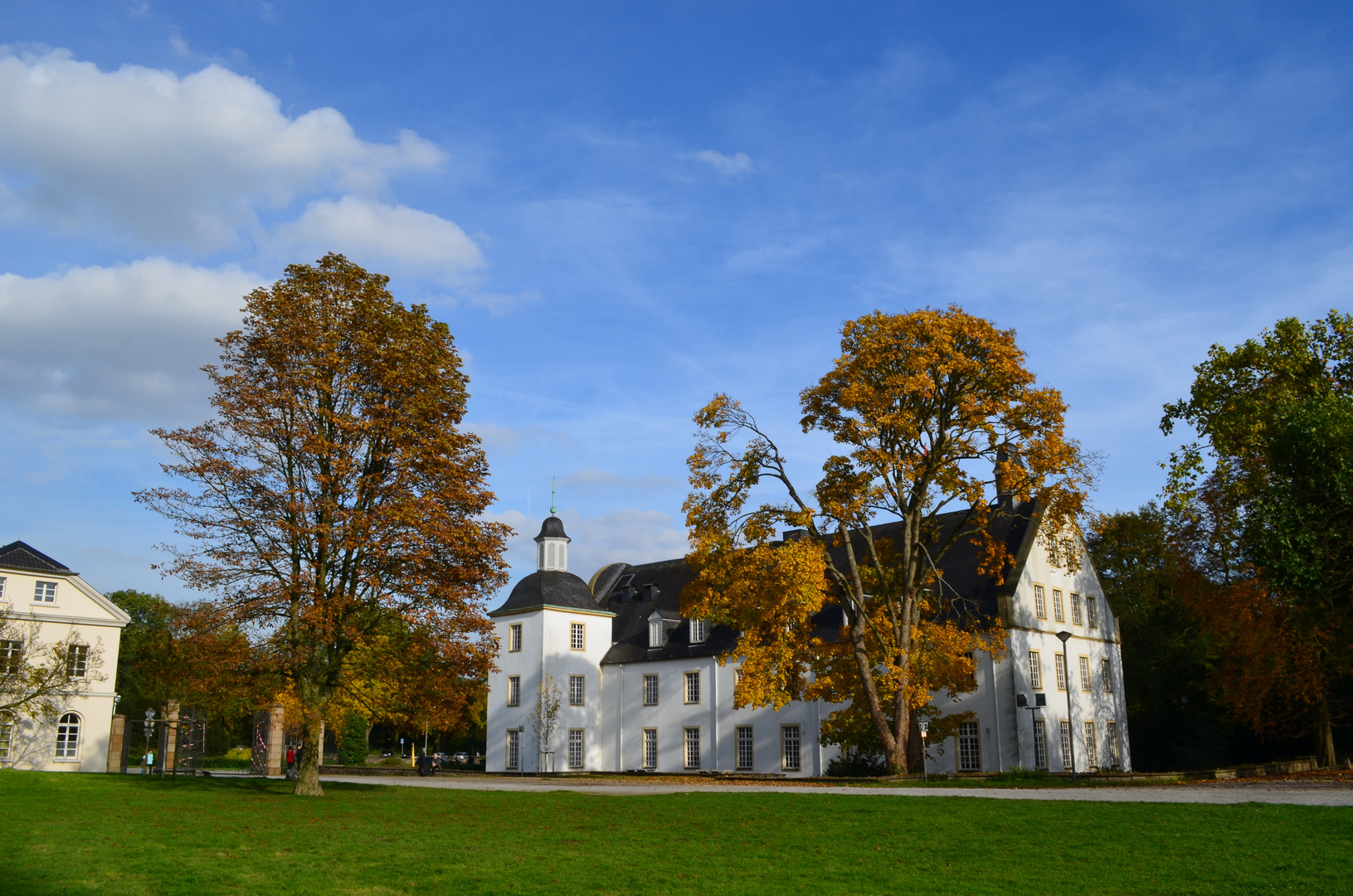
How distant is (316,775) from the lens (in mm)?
25594

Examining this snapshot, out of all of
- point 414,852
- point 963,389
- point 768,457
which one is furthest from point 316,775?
point 963,389

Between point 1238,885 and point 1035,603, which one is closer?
point 1238,885

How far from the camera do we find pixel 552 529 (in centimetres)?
5572

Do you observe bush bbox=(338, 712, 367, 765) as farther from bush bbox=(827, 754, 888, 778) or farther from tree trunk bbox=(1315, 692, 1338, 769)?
tree trunk bbox=(1315, 692, 1338, 769)

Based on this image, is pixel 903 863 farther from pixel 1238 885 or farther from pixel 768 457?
pixel 768 457

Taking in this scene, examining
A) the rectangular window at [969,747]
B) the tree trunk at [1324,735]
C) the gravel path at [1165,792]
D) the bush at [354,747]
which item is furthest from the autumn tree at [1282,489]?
the bush at [354,747]

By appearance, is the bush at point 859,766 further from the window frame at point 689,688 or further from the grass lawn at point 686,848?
the grass lawn at point 686,848

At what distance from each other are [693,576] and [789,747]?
11.8 metres

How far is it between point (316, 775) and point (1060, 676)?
97.3 ft

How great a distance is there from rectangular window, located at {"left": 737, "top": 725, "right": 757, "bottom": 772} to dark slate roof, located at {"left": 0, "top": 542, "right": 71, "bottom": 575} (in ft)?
98.8

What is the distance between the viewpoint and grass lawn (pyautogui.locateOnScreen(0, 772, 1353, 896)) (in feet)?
33.7

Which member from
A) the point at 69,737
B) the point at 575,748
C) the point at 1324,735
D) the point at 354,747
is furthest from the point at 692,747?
the point at 69,737

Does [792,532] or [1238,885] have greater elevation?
[792,532]

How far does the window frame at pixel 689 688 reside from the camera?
48438 mm
